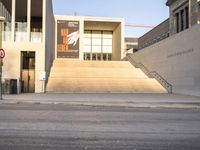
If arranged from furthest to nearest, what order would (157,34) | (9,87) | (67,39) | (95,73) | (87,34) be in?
(87,34), (67,39), (157,34), (95,73), (9,87)

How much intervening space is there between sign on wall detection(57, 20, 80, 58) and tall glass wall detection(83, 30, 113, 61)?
779cm

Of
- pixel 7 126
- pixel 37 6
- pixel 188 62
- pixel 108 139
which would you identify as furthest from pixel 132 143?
pixel 37 6

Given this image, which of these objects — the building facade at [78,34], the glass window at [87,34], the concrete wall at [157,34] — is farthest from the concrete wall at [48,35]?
the glass window at [87,34]

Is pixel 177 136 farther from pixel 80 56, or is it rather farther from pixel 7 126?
pixel 80 56

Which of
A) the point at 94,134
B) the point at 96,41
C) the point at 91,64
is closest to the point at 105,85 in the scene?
the point at 91,64

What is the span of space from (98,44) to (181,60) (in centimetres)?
4450

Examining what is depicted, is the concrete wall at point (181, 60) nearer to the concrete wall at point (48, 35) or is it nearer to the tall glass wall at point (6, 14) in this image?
the concrete wall at point (48, 35)

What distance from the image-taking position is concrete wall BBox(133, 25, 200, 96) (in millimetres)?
33438

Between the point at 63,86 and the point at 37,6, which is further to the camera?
the point at 37,6

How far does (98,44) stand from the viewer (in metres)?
80.6

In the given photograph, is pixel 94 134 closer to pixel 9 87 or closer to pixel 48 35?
pixel 9 87

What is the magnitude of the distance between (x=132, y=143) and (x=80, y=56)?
6251 cm

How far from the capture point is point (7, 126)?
40.8 ft

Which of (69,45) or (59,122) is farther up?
(69,45)
